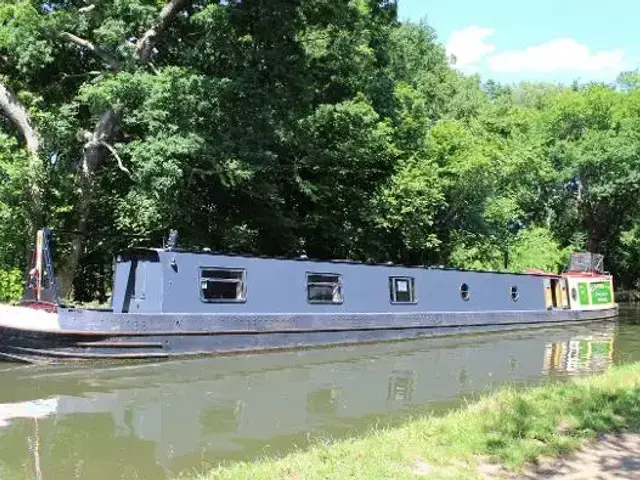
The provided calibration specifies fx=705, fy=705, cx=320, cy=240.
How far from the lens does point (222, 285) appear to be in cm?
1552

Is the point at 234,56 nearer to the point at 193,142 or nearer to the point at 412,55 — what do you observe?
the point at 193,142

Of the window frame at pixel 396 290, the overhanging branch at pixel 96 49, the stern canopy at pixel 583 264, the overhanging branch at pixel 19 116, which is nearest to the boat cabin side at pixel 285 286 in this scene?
the window frame at pixel 396 290

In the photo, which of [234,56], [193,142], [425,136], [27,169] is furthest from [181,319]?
[425,136]

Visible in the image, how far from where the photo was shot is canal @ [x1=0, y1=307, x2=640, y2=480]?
24.9ft

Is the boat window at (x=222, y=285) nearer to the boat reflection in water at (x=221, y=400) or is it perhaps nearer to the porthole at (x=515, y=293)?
the boat reflection in water at (x=221, y=400)

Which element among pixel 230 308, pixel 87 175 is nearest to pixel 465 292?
pixel 230 308

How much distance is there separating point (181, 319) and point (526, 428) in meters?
9.07

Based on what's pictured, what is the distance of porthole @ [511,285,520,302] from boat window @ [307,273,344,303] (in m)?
7.81

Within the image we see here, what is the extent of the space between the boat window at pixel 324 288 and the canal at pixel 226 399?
1303mm

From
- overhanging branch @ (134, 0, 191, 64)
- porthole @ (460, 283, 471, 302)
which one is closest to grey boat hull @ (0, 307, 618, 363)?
porthole @ (460, 283, 471, 302)

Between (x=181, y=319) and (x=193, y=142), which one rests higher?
(x=193, y=142)

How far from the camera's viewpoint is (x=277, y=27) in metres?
19.4

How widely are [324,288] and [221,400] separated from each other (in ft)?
23.0

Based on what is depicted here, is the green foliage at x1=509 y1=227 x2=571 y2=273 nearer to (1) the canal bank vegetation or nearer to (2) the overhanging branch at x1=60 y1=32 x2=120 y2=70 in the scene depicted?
(1) the canal bank vegetation
